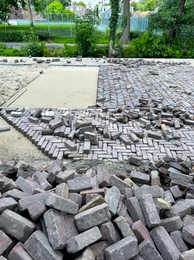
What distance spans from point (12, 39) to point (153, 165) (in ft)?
85.8

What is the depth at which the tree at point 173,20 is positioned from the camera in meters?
17.7

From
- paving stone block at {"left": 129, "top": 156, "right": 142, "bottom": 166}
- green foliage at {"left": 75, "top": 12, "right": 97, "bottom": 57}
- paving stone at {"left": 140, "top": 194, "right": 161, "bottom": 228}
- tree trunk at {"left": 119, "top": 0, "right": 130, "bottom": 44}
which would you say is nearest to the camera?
paving stone at {"left": 140, "top": 194, "right": 161, "bottom": 228}

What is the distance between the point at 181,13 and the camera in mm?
18156

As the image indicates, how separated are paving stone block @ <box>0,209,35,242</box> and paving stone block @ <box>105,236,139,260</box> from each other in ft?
2.28

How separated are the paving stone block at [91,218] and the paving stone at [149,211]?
40cm

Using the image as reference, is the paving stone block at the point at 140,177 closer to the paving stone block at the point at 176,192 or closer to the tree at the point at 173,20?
the paving stone block at the point at 176,192

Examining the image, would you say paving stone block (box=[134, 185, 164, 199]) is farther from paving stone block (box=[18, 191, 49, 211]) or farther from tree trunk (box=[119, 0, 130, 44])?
tree trunk (box=[119, 0, 130, 44])

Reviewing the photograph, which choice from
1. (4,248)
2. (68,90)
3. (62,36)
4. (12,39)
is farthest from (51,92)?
(62,36)

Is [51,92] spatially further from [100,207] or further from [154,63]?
[154,63]

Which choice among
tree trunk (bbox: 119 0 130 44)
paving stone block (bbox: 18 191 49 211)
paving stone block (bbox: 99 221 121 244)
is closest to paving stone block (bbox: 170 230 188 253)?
paving stone block (bbox: 99 221 121 244)

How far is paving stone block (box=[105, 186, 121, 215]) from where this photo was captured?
2533 millimetres

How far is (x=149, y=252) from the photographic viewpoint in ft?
7.38

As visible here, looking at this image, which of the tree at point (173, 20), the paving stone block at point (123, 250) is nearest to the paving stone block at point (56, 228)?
the paving stone block at point (123, 250)

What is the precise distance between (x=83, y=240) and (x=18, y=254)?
1.75ft
